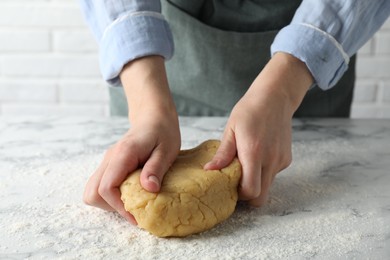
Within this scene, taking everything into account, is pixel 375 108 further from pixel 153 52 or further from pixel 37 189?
pixel 37 189

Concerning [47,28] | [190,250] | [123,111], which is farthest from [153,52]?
[47,28]

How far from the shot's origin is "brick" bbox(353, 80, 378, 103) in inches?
73.4

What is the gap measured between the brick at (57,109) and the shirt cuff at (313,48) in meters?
1.14

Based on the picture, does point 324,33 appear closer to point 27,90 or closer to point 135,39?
point 135,39

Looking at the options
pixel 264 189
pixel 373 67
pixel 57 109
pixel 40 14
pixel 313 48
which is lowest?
pixel 57 109

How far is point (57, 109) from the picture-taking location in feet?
6.42

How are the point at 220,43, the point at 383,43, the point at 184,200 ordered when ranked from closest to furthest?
the point at 184,200 → the point at 220,43 → the point at 383,43

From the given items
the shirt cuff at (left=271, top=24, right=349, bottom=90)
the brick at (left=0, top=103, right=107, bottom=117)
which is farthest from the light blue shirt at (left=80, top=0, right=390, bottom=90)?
the brick at (left=0, top=103, right=107, bottom=117)

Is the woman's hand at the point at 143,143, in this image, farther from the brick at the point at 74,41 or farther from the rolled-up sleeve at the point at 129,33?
the brick at the point at 74,41

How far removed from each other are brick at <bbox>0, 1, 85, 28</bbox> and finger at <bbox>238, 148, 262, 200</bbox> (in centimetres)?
120

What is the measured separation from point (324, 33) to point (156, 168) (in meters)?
0.31

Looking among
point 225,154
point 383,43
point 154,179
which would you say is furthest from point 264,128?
point 383,43

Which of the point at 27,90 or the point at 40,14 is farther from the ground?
the point at 40,14

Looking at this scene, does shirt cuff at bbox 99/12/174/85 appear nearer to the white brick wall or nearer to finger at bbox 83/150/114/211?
finger at bbox 83/150/114/211
